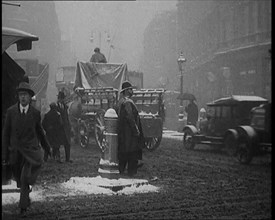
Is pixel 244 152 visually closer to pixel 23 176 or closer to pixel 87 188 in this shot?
pixel 23 176

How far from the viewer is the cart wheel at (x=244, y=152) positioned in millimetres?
3688

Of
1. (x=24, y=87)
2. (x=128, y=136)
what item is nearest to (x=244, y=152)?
(x=24, y=87)

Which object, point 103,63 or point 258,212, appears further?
point 103,63

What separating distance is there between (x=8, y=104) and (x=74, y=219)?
1.22m

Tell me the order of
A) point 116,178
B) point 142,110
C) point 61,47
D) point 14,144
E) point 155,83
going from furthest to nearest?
point 142,110
point 116,178
point 155,83
point 61,47
point 14,144

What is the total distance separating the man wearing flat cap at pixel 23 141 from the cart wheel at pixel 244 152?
5.96 ft

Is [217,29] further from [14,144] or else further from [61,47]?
[14,144]

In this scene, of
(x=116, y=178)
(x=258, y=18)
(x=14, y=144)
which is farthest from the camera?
(x=116, y=178)

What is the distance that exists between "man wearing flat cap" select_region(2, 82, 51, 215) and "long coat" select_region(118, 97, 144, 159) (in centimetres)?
246

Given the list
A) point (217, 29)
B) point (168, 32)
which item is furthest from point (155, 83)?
point (217, 29)

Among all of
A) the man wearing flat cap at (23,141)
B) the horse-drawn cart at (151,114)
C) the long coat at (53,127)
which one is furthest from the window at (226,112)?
the horse-drawn cart at (151,114)

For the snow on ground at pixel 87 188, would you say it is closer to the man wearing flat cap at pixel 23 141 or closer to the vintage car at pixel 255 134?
the man wearing flat cap at pixel 23 141

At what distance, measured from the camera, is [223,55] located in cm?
397

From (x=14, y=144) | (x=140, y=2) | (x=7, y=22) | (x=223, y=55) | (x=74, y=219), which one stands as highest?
(x=140, y=2)
